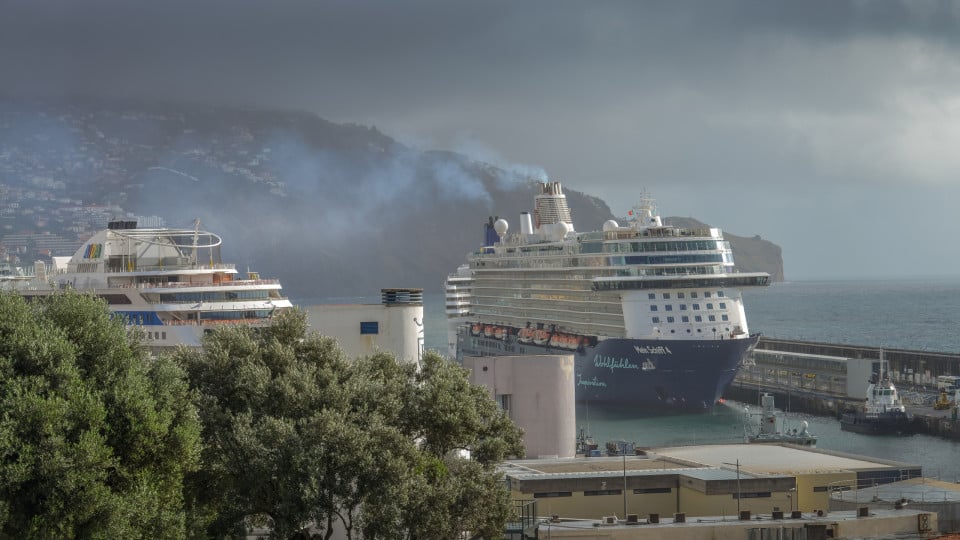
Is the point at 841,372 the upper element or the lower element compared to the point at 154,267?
lower

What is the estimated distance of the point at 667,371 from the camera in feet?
211

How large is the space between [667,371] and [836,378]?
12639mm

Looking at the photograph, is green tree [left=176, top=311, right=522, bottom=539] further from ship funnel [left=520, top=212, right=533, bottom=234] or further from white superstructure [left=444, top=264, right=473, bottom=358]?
ship funnel [left=520, top=212, right=533, bottom=234]

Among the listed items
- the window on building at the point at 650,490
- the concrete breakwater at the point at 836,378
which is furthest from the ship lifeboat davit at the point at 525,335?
the window on building at the point at 650,490

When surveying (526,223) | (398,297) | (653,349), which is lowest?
(653,349)

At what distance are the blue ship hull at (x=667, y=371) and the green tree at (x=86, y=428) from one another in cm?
4352

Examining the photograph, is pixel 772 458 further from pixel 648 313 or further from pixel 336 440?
pixel 648 313

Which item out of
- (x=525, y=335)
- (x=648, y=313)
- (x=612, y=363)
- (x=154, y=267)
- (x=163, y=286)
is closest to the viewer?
(x=163, y=286)

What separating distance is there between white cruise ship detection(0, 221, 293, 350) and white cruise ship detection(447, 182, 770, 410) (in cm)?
2529

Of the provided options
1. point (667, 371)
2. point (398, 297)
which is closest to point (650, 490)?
point (398, 297)

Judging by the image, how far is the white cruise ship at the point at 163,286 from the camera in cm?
4141

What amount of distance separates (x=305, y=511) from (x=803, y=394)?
175 ft

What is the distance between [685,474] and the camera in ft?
103

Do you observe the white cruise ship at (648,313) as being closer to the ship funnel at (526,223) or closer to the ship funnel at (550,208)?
the ship funnel at (550,208)
